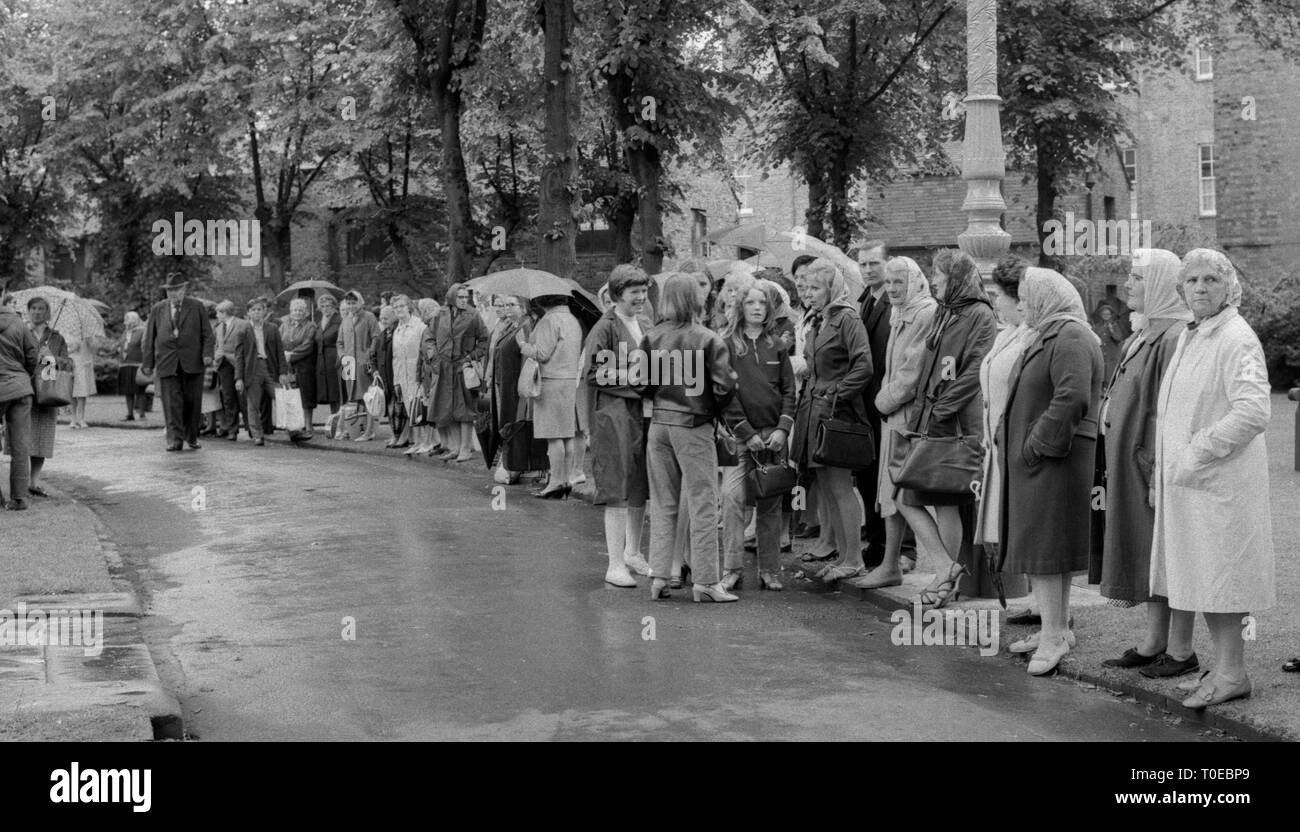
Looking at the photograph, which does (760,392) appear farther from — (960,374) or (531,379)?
(531,379)

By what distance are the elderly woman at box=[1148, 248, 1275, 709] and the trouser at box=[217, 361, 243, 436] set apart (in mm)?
18398

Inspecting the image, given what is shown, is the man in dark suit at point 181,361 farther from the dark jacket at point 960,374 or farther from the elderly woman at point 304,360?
the dark jacket at point 960,374

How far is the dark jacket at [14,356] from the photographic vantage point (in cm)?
1518

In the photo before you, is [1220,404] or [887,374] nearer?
[1220,404]

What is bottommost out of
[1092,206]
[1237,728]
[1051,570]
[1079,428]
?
[1237,728]

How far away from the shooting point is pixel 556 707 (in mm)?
7773

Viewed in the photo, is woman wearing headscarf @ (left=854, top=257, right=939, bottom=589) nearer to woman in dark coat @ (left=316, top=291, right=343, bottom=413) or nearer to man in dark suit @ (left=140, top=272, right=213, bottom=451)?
man in dark suit @ (left=140, top=272, right=213, bottom=451)

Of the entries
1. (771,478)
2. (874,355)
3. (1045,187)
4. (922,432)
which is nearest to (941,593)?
(922,432)

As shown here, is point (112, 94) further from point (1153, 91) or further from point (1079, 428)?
point (1079, 428)

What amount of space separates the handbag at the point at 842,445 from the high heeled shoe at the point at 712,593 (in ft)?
3.79
